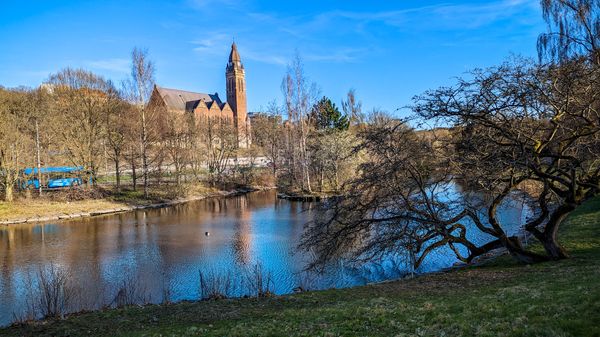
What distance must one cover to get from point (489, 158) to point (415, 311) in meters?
5.64

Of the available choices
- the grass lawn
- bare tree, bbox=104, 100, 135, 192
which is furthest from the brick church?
the grass lawn

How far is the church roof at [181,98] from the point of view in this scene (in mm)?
80312

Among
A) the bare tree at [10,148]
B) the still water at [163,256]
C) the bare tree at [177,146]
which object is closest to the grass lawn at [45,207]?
the bare tree at [10,148]

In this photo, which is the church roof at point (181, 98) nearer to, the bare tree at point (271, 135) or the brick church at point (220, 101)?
the brick church at point (220, 101)

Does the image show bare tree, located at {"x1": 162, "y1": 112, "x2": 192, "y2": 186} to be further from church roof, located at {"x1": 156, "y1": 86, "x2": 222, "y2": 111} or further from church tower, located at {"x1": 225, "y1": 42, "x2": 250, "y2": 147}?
church tower, located at {"x1": 225, "y1": 42, "x2": 250, "y2": 147}

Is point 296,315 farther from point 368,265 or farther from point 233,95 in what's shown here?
point 233,95

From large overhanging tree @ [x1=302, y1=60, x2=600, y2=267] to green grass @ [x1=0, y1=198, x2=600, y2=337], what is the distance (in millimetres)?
1439

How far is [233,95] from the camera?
10000 cm

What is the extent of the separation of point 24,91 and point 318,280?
37.1 meters

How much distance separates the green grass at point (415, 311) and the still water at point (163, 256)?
2928mm

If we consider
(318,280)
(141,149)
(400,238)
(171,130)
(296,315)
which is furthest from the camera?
(171,130)

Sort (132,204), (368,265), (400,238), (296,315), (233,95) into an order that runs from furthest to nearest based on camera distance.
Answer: (233,95), (132,204), (368,265), (400,238), (296,315)

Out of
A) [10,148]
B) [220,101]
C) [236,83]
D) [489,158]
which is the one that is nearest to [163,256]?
[489,158]

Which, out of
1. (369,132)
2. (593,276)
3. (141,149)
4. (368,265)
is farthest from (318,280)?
(141,149)
